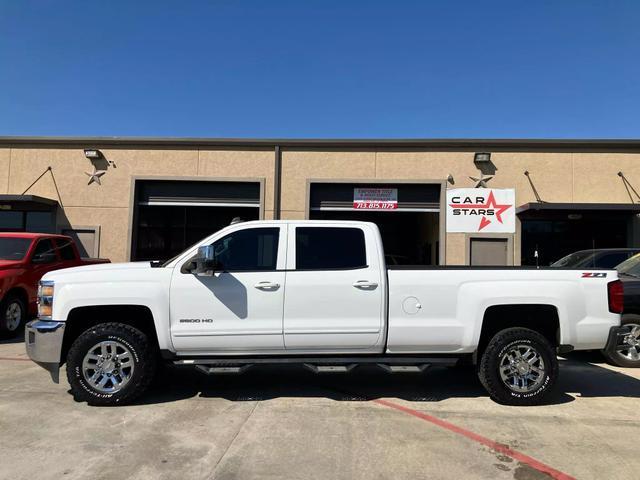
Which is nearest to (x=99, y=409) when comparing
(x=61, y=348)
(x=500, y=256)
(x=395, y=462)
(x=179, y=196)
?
(x=61, y=348)

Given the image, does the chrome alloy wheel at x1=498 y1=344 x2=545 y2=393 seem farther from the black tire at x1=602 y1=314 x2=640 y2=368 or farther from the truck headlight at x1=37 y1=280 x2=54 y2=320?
the truck headlight at x1=37 y1=280 x2=54 y2=320

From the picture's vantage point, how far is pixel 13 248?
10.0 meters

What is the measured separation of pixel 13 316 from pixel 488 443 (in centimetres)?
880

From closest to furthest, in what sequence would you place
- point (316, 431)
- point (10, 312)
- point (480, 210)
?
point (316, 431) < point (10, 312) < point (480, 210)

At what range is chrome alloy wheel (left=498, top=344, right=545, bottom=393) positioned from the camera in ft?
18.1

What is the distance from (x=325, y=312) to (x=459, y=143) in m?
11.1

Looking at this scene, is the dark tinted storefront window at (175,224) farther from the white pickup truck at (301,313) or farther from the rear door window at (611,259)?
the white pickup truck at (301,313)

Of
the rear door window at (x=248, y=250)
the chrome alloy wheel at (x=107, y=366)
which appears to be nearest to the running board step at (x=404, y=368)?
the rear door window at (x=248, y=250)

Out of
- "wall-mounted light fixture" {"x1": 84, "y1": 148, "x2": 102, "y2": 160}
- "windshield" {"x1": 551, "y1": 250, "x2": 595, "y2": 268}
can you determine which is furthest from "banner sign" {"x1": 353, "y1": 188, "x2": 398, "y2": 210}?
"wall-mounted light fixture" {"x1": 84, "y1": 148, "x2": 102, "y2": 160}

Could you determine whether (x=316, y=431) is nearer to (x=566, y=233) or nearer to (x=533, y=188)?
(x=533, y=188)

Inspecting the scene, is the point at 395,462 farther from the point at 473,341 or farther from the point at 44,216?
the point at 44,216

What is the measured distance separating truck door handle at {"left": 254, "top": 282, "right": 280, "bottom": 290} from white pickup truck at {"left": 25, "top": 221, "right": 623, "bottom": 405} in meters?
0.01

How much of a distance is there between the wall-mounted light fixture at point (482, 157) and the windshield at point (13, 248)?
38.7 ft

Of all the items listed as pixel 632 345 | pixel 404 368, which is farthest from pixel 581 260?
pixel 404 368
